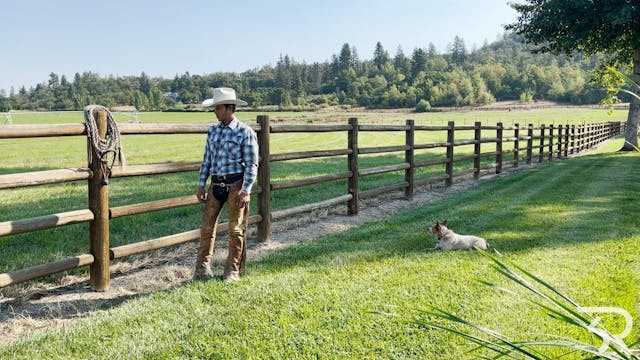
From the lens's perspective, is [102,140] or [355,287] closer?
[355,287]

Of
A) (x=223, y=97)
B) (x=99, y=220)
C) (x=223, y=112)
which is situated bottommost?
(x=99, y=220)

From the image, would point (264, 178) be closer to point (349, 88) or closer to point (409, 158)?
point (409, 158)

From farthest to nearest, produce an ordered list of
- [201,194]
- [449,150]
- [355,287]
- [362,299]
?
1. [449,150]
2. [201,194]
3. [355,287]
4. [362,299]

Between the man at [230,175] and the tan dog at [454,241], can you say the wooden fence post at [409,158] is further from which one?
the man at [230,175]

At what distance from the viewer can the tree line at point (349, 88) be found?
11762cm

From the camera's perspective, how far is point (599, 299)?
13.1 ft

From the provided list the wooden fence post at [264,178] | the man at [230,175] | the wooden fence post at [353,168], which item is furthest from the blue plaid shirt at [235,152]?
the wooden fence post at [353,168]

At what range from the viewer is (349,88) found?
14488 centimetres

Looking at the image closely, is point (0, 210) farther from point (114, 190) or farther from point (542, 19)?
point (542, 19)

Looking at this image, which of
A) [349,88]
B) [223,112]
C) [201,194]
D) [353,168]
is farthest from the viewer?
[349,88]

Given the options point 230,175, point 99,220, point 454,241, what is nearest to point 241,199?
point 230,175

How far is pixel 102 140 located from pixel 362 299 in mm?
A: 2646

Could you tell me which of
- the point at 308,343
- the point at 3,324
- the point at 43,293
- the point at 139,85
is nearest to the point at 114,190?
the point at 43,293

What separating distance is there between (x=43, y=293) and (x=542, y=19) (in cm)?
2027
